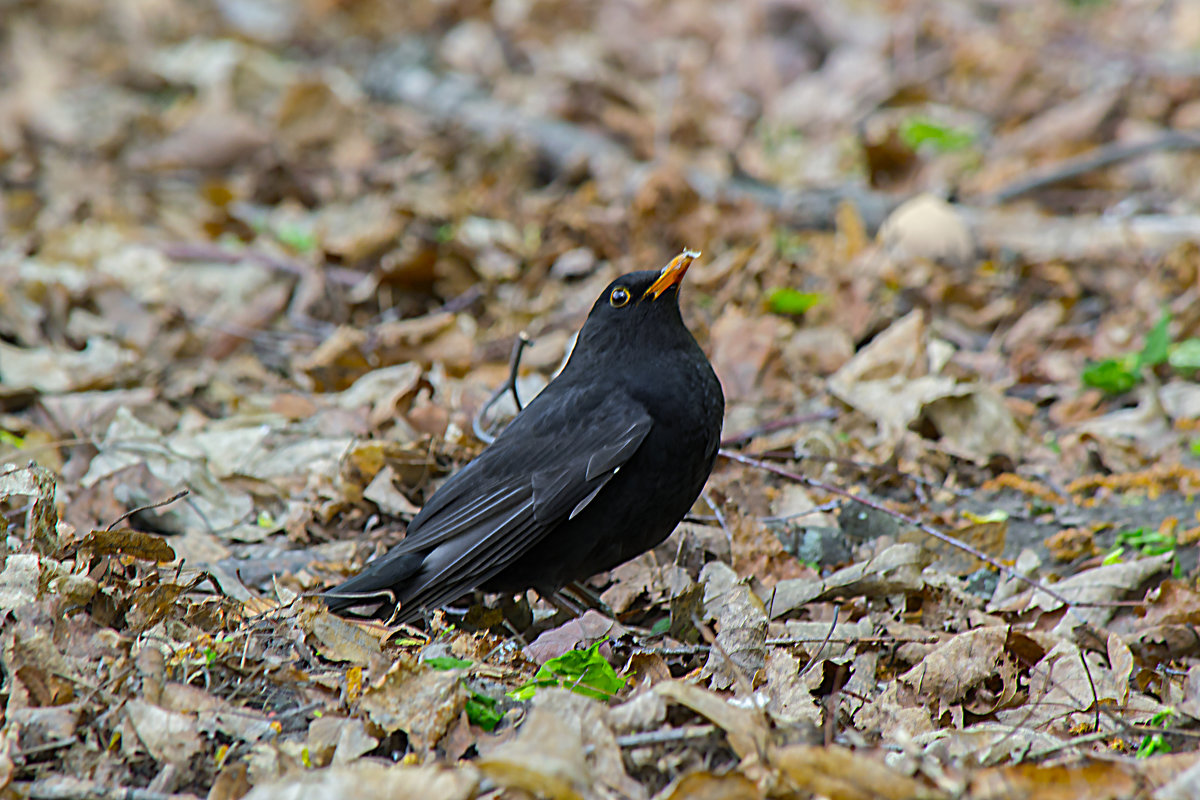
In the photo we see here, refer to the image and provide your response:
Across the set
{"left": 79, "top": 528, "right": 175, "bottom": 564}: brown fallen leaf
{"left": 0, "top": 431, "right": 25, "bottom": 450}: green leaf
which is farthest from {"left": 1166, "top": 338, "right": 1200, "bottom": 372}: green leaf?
{"left": 0, "top": 431, "right": 25, "bottom": 450}: green leaf

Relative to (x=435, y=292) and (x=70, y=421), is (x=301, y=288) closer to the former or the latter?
(x=435, y=292)

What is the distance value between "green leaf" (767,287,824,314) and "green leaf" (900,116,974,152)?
2.50m

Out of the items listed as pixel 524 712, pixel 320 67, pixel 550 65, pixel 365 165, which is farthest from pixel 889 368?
pixel 320 67

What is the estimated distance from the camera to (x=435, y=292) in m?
5.70

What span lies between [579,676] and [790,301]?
117 inches

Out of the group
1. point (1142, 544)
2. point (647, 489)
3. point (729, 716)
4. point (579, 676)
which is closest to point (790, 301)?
point (1142, 544)

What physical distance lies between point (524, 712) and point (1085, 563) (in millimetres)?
2025

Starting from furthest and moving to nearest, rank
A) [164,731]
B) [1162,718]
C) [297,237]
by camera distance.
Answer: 1. [297,237]
2. [1162,718]
3. [164,731]

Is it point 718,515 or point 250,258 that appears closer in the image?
point 718,515

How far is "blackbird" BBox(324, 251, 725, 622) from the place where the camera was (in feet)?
10.5

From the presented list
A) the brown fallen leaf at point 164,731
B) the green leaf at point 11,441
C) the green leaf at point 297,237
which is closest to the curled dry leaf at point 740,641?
the brown fallen leaf at point 164,731

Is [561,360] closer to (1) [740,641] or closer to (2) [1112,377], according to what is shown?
(1) [740,641]

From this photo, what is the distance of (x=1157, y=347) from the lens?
4555 mm

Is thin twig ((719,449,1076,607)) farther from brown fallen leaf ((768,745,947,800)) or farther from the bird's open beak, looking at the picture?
brown fallen leaf ((768,745,947,800))
